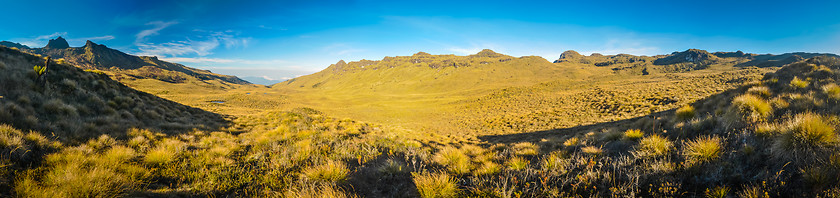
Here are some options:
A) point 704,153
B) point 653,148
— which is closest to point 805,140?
point 704,153

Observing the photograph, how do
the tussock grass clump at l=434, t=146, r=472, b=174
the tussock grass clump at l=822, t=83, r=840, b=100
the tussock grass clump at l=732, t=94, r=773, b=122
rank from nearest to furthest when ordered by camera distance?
the tussock grass clump at l=434, t=146, r=472, b=174 → the tussock grass clump at l=732, t=94, r=773, b=122 → the tussock grass clump at l=822, t=83, r=840, b=100

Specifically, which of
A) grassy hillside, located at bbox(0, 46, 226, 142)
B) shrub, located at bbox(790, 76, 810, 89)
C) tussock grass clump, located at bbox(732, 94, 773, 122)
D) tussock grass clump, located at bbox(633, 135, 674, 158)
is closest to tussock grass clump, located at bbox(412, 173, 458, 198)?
tussock grass clump, located at bbox(633, 135, 674, 158)

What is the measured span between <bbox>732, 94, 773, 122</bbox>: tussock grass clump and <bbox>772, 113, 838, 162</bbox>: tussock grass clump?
2.36m

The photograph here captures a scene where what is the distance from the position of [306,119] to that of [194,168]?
39.6 feet

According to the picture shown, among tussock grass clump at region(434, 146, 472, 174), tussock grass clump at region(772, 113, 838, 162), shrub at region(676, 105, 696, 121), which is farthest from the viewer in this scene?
shrub at region(676, 105, 696, 121)

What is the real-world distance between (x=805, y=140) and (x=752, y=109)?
12.2 feet

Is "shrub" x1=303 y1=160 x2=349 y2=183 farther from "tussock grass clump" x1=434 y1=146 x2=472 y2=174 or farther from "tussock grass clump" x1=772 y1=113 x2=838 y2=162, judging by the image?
"tussock grass clump" x1=772 y1=113 x2=838 y2=162

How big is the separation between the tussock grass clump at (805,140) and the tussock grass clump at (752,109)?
2.36 meters

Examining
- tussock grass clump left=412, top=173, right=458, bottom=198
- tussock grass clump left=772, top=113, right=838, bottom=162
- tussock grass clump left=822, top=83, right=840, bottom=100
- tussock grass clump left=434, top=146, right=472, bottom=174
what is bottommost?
tussock grass clump left=434, top=146, right=472, bottom=174

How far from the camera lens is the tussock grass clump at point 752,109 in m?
5.46

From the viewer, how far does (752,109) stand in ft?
19.4

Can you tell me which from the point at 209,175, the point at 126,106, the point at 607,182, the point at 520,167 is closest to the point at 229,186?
the point at 209,175

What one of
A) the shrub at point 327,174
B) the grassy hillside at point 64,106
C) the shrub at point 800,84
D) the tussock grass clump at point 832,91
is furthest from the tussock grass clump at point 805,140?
the grassy hillside at point 64,106

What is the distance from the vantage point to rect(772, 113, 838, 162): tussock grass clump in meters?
3.31
